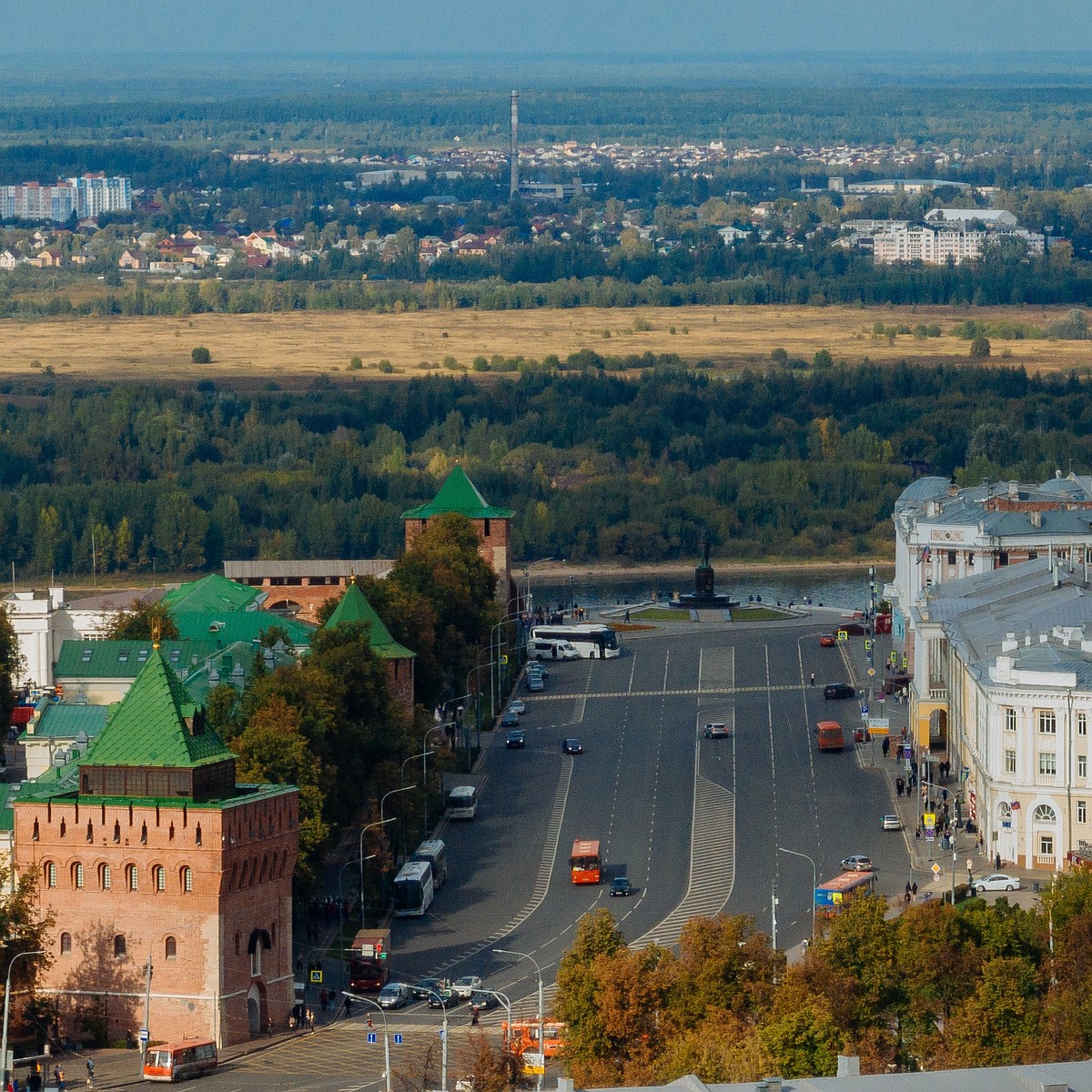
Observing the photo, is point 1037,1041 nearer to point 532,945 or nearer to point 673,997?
point 673,997

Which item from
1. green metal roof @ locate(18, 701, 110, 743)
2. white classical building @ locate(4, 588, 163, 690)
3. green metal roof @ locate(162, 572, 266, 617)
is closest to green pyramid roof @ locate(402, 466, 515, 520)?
green metal roof @ locate(162, 572, 266, 617)

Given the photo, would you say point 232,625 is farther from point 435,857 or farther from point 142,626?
point 435,857

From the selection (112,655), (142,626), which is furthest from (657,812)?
(142,626)

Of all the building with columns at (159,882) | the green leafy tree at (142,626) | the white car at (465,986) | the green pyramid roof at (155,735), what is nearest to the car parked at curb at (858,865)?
the white car at (465,986)

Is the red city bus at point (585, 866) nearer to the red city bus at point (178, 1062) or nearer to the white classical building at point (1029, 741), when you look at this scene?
the white classical building at point (1029, 741)

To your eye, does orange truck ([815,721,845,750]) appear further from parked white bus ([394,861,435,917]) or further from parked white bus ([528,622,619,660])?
parked white bus ([394,861,435,917])

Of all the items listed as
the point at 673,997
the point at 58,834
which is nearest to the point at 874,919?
the point at 673,997
